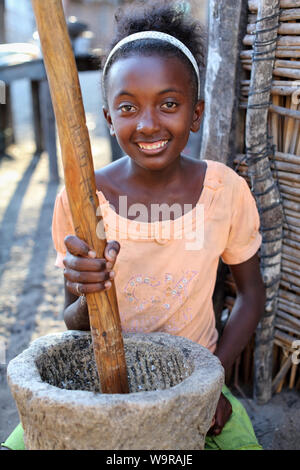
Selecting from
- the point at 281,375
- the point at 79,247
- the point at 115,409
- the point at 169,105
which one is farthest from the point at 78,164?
the point at 281,375

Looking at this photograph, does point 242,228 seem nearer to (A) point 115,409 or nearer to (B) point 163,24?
(B) point 163,24

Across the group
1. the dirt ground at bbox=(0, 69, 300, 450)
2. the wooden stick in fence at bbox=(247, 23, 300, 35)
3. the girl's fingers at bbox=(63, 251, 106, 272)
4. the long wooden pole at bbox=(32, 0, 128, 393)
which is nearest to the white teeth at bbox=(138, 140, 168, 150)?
the long wooden pole at bbox=(32, 0, 128, 393)

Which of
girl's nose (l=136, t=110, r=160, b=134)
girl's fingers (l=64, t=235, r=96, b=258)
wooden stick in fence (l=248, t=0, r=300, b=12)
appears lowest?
girl's fingers (l=64, t=235, r=96, b=258)

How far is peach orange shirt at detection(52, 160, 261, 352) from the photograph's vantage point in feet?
5.83

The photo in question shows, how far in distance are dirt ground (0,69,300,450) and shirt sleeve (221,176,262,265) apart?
0.87 meters

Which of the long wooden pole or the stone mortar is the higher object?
the long wooden pole

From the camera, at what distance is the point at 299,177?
2.05 m

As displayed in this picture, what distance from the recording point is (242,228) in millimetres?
1926

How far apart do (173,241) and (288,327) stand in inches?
33.2

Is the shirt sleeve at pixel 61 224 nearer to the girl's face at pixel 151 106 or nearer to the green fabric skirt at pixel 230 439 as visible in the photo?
the girl's face at pixel 151 106

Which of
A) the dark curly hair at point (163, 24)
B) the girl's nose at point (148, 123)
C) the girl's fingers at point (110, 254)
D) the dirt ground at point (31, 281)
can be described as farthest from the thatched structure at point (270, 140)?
the girl's fingers at point (110, 254)

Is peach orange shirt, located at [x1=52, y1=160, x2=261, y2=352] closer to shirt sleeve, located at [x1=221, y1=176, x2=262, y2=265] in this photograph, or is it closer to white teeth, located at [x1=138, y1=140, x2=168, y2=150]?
shirt sleeve, located at [x1=221, y1=176, x2=262, y2=265]
